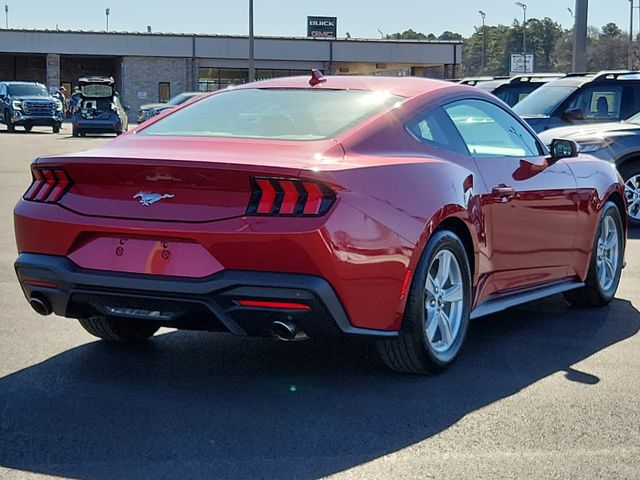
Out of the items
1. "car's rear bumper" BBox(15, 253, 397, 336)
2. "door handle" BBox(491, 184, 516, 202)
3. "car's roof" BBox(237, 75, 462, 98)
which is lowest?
"car's rear bumper" BBox(15, 253, 397, 336)

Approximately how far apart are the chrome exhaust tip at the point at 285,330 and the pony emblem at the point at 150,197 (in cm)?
73

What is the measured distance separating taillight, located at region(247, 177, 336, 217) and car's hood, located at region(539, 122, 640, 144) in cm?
785

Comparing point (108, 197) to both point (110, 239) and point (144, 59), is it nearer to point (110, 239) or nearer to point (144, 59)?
point (110, 239)

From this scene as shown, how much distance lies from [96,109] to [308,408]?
32.8 metres

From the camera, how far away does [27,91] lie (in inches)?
1554

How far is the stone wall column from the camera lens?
201ft

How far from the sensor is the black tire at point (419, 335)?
500cm

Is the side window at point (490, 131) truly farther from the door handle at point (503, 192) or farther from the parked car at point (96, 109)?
the parked car at point (96, 109)

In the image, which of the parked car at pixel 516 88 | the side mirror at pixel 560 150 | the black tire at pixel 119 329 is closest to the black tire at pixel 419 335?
the black tire at pixel 119 329

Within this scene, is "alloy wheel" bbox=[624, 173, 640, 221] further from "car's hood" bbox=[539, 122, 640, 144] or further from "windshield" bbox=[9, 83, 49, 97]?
"windshield" bbox=[9, 83, 49, 97]

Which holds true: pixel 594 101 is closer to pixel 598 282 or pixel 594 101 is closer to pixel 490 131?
pixel 598 282

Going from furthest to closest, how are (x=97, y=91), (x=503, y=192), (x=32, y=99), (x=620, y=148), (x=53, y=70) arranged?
(x=53, y=70) → (x=32, y=99) → (x=97, y=91) → (x=620, y=148) → (x=503, y=192)

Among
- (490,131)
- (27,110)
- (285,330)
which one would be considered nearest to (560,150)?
(490,131)

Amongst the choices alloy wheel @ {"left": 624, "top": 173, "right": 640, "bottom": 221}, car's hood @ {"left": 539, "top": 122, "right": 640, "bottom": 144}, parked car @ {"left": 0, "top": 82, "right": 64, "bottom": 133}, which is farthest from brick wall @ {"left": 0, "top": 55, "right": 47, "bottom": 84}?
alloy wheel @ {"left": 624, "top": 173, "right": 640, "bottom": 221}
